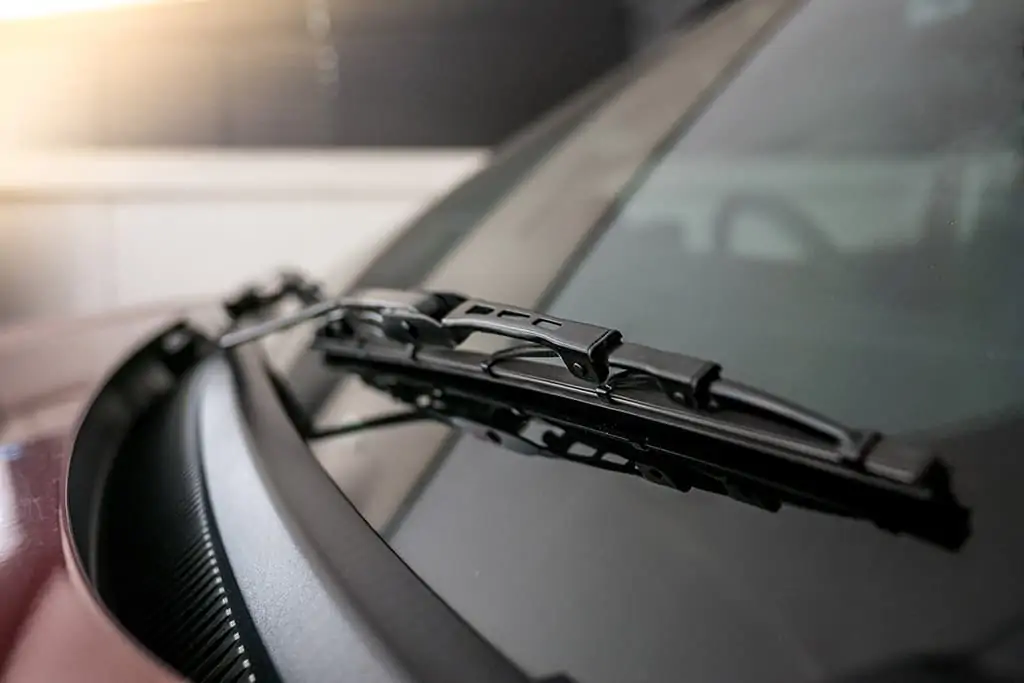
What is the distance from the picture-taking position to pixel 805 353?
1.97 ft

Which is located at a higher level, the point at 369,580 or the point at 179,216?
the point at 369,580

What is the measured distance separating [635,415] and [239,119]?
79.4 inches

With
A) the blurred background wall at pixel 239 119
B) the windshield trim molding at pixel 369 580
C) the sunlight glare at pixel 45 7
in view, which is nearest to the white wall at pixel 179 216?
the blurred background wall at pixel 239 119

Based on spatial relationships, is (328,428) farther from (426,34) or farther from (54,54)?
(54,54)

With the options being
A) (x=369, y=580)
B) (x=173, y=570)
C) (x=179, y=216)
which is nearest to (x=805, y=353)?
(x=369, y=580)

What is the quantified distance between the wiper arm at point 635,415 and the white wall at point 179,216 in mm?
1582

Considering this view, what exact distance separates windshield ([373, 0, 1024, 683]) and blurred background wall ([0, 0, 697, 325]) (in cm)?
153

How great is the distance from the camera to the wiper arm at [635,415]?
0.47 m

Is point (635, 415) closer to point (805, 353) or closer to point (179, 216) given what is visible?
point (805, 353)

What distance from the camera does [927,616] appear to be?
1.38 ft

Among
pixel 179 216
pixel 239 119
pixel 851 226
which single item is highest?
pixel 851 226

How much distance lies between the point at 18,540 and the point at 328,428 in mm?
241

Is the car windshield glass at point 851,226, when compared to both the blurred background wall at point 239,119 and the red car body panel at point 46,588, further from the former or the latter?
the blurred background wall at point 239,119

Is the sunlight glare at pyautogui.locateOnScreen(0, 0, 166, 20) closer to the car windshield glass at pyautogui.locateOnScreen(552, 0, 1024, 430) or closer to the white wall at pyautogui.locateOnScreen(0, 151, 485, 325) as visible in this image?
the white wall at pyautogui.locateOnScreen(0, 151, 485, 325)
